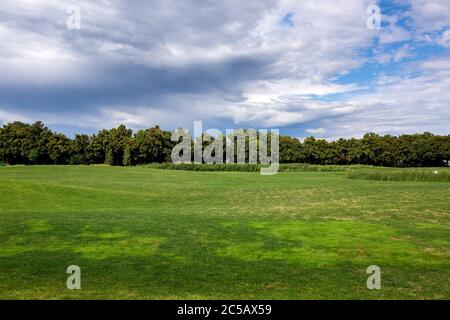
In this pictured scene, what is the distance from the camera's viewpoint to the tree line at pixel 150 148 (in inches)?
4537

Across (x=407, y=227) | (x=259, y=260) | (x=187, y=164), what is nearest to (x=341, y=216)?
(x=407, y=227)

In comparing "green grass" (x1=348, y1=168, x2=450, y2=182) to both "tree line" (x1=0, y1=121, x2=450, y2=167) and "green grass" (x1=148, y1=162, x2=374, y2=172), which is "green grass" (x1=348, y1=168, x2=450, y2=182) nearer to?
"green grass" (x1=148, y1=162, x2=374, y2=172)

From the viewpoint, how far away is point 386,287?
1102 centimetres

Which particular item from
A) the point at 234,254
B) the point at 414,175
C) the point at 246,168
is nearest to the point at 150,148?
the point at 246,168

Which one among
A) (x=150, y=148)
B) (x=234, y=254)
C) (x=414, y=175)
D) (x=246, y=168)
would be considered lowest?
(x=234, y=254)

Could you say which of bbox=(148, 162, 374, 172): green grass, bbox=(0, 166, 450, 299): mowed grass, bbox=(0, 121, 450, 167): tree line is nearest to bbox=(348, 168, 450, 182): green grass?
bbox=(0, 166, 450, 299): mowed grass

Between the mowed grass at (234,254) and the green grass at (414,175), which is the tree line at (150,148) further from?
the mowed grass at (234,254)

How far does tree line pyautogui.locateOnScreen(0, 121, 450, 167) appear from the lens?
378 feet

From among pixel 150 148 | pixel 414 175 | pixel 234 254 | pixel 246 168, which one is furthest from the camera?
pixel 150 148

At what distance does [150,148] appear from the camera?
12375cm

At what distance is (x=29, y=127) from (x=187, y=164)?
5507cm

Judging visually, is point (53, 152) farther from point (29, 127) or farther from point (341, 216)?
point (341, 216)

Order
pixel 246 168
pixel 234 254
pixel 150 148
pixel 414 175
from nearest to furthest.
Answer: pixel 234 254
pixel 414 175
pixel 246 168
pixel 150 148

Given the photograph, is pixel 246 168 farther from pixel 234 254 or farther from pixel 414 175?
pixel 234 254
